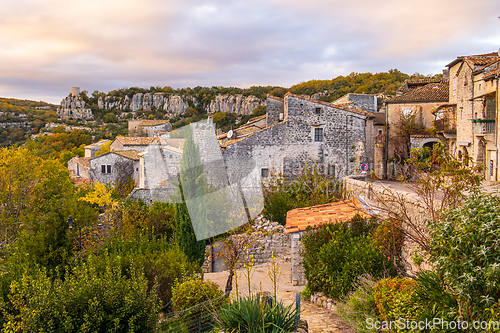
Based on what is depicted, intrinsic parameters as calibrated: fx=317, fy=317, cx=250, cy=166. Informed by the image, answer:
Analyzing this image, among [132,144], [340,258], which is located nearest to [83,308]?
[340,258]

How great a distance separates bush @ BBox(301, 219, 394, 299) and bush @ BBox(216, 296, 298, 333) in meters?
2.67

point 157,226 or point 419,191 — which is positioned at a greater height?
point 419,191

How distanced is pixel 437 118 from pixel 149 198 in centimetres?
2233

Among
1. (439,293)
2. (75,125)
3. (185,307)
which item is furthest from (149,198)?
(75,125)

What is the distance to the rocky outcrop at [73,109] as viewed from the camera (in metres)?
97.3

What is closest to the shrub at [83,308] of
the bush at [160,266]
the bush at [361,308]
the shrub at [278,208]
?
the bush at [160,266]

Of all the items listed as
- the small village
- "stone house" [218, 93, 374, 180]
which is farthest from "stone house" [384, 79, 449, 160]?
"stone house" [218, 93, 374, 180]

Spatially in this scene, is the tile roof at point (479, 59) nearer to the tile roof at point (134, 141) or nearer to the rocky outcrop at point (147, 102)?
the tile roof at point (134, 141)

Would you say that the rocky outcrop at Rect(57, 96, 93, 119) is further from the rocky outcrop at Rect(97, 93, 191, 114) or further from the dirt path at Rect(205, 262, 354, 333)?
the dirt path at Rect(205, 262, 354, 333)

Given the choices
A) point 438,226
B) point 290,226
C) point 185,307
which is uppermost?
point 438,226

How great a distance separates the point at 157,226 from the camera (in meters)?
16.9

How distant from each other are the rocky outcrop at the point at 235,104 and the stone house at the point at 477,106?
55278 mm

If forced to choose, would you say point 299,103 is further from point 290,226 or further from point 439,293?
point 439,293

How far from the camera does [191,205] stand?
513 inches
